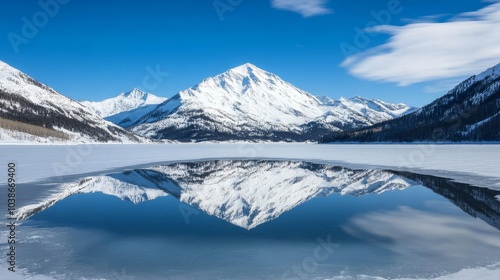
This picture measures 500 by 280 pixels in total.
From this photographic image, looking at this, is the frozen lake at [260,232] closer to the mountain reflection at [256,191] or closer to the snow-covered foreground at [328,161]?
the mountain reflection at [256,191]

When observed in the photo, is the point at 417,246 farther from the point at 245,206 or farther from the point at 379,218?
the point at 245,206

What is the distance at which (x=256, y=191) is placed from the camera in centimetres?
2781

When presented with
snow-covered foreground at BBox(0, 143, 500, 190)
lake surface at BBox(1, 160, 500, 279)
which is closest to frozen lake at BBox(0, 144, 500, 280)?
lake surface at BBox(1, 160, 500, 279)

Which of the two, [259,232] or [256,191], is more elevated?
[256,191]

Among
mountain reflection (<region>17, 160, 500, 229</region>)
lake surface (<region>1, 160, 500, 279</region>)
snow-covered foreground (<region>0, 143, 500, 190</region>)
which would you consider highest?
snow-covered foreground (<region>0, 143, 500, 190</region>)

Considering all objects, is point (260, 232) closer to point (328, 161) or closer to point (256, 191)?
point (256, 191)

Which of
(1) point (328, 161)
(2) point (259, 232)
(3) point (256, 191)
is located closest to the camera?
(2) point (259, 232)

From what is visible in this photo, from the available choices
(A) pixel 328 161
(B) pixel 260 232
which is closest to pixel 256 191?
(B) pixel 260 232

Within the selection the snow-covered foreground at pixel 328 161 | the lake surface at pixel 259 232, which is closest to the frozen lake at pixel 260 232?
the lake surface at pixel 259 232

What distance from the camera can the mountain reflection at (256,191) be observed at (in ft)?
65.4

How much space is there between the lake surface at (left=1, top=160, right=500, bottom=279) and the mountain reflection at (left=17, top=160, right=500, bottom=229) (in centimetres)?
10

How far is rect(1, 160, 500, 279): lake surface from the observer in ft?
36.8

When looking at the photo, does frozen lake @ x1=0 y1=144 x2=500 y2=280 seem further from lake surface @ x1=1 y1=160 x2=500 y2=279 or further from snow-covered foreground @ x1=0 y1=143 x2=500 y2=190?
snow-covered foreground @ x1=0 y1=143 x2=500 y2=190

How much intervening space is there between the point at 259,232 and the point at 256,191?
475 inches
